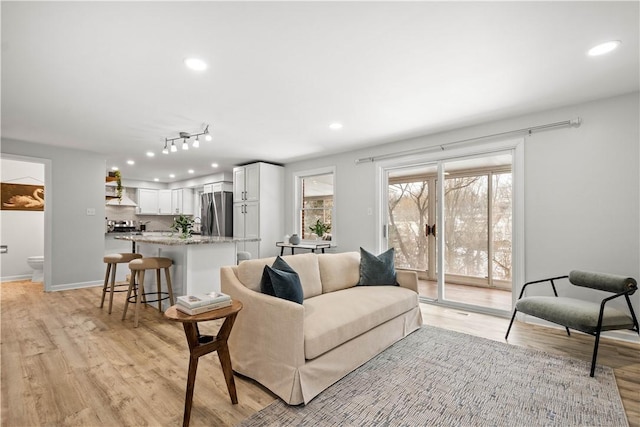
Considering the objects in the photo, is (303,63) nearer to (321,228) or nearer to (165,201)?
(321,228)

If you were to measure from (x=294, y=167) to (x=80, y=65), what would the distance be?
157 inches

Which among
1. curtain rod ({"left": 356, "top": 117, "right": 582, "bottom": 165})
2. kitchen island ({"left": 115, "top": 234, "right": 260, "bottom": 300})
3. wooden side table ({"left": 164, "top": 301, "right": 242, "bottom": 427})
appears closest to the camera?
wooden side table ({"left": 164, "top": 301, "right": 242, "bottom": 427})

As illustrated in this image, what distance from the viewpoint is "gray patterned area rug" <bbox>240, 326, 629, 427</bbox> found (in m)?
1.78

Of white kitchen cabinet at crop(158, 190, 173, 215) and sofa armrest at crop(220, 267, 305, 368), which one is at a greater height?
white kitchen cabinet at crop(158, 190, 173, 215)

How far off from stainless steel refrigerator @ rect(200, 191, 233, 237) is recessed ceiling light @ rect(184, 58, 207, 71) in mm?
4657

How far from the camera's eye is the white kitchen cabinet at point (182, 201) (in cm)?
880

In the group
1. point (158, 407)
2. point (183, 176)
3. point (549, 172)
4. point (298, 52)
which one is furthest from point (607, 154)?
point (183, 176)

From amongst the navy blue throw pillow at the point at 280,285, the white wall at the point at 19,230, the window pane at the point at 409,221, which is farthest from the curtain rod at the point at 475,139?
the white wall at the point at 19,230

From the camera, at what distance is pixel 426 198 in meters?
4.84

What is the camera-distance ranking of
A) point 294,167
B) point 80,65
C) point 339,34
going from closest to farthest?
point 339,34, point 80,65, point 294,167

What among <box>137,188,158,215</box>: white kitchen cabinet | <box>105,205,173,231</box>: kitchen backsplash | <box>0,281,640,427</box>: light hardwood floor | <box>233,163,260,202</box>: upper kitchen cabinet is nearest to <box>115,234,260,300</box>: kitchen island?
<box>0,281,640,427</box>: light hardwood floor

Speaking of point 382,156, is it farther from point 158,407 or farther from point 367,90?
point 158,407

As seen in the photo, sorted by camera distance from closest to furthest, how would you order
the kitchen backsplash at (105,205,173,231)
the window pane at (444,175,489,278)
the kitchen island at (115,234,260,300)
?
the kitchen island at (115,234,260,300) < the window pane at (444,175,489,278) < the kitchen backsplash at (105,205,173,231)

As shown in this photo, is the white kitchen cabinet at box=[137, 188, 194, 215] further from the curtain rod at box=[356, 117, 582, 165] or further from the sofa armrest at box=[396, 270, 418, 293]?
the sofa armrest at box=[396, 270, 418, 293]
